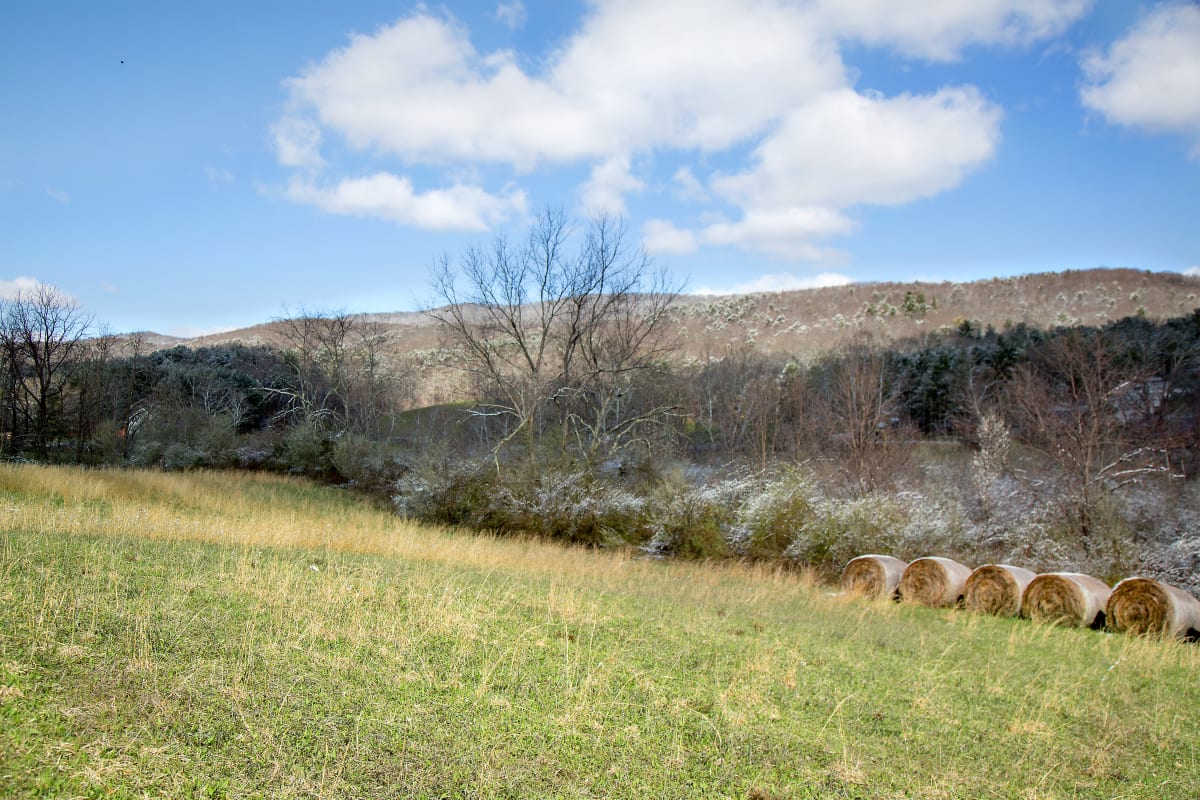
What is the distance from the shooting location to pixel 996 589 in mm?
12359

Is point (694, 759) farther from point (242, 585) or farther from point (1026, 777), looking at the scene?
point (242, 585)

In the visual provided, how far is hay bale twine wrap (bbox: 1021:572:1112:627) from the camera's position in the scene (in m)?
11.4

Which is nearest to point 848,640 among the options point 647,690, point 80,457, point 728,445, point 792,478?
point 647,690

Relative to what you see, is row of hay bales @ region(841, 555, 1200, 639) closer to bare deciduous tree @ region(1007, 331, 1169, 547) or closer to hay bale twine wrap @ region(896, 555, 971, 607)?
hay bale twine wrap @ region(896, 555, 971, 607)

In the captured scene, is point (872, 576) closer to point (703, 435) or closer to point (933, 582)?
point (933, 582)

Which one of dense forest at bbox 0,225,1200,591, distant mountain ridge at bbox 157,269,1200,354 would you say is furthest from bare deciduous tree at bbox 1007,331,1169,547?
distant mountain ridge at bbox 157,269,1200,354

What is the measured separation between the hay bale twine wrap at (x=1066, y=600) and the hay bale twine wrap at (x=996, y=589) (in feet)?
0.56

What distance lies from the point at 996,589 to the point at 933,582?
1020 millimetres

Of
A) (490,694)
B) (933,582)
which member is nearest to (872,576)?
(933,582)

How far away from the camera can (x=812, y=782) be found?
439 centimetres

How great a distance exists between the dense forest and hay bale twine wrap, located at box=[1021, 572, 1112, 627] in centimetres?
406

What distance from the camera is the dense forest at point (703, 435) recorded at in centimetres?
1744

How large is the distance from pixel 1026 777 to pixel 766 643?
2.83 m

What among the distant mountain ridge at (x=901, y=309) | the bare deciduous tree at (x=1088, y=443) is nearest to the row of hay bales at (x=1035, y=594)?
the bare deciduous tree at (x=1088, y=443)
